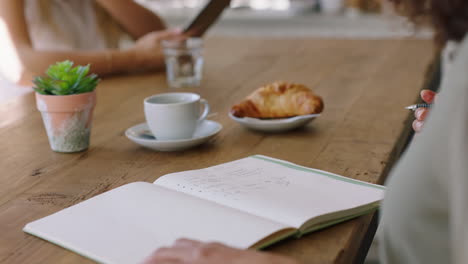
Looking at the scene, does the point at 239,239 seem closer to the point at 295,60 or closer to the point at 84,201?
the point at 84,201

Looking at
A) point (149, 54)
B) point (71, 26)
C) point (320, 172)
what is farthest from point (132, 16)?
point (320, 172)

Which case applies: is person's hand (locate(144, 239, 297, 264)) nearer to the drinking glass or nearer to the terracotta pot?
the terracotta pot

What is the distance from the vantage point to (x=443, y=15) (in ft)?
2.31

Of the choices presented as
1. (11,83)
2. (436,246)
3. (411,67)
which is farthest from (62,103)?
(411,67)

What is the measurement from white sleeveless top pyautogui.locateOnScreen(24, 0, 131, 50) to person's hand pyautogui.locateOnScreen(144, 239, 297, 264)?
1.45m

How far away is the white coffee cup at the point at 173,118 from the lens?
0.98 meters

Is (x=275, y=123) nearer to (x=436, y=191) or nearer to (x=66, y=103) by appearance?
(x=66, y=103)

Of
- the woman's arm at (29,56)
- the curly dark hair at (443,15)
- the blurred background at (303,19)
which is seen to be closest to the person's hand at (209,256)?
the curly dark hair at (443,15)

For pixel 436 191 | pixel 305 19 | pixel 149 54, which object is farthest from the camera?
pixel 305 19

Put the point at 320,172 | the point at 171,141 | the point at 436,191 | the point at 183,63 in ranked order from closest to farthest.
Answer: the point at 436,191 → the point at 320,172 → the point at 171,141 → the point at 183,63

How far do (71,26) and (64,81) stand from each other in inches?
41.8

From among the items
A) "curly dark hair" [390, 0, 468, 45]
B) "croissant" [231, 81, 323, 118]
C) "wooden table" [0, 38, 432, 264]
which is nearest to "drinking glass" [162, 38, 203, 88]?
"wooden table" [0, 38, 432, 264]

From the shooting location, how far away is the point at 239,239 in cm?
61

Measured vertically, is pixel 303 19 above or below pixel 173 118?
below
